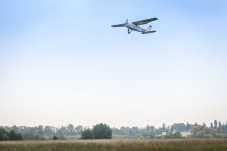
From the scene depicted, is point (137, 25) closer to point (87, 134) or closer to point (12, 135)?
point (12, 135)

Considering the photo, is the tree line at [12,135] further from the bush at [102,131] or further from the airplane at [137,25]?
the airplane at [137,25]

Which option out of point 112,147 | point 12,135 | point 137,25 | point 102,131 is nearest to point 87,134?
point 102,131

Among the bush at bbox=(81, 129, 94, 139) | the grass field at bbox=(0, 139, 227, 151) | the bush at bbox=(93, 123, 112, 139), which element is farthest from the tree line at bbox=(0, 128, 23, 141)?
the grass field at bbox=(0, 139, 227, 151)

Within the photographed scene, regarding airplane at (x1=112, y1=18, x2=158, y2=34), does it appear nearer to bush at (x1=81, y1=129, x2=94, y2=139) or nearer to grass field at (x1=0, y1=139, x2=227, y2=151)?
grass field at (x1=0, y1=139, x2=227, y2=151)

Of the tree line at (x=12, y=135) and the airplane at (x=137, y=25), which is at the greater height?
the airplane at (x=137, y=25)

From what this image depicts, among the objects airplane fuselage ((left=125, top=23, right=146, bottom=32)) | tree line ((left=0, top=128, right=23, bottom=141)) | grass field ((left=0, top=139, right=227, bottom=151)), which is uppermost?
airplane fuselage ((left=125, top=23, right=146, bottom=32))

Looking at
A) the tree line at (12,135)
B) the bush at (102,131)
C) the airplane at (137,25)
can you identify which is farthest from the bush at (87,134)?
the airplane at (137,25)

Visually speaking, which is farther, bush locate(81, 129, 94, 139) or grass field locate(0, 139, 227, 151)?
bush locate(81, 129, 94, 139)

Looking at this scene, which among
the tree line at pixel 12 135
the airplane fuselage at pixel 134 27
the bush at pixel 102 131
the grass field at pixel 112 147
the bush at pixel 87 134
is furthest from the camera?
the bush at pixel 102 131

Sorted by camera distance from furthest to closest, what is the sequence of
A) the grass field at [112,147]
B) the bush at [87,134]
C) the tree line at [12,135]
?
1. the bush at [87,134]
2. the tree line at [12,135]
3. the grass field at [112,147]

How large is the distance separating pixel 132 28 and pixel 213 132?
104 metres

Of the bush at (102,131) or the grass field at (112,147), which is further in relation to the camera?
the bush at (102,131)

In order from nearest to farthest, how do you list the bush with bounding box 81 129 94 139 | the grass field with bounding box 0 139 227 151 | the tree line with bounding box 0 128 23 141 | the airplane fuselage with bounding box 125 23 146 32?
the grass field with bounding box 0 139 227 151, the airplane fuselage with bounding box 125 23 146 32, the tree line with bounding box 0 128 23 141, the bush with bounding box 81 129 94 139

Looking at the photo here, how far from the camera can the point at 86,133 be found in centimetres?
5956
